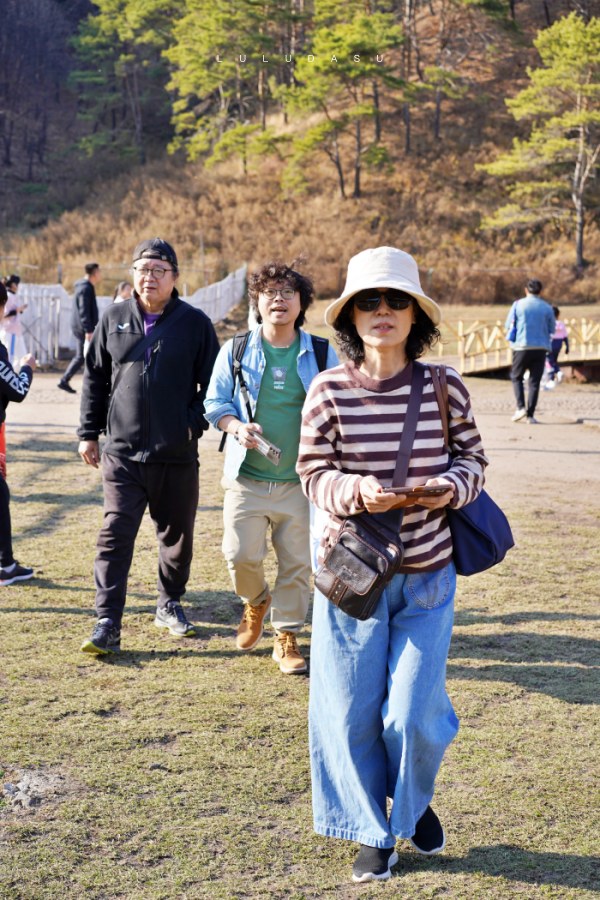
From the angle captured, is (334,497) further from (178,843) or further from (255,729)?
(255,729)

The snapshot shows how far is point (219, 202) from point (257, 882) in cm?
4732

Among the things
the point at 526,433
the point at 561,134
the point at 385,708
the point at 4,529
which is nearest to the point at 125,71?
the point at 561,134

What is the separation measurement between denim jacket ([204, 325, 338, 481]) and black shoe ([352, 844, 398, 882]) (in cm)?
208

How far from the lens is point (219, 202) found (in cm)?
4850

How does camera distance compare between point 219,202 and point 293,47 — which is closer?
point 219,202

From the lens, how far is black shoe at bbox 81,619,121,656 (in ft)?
16.0

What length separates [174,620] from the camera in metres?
5.27

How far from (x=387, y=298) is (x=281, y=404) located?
1737 millimetres

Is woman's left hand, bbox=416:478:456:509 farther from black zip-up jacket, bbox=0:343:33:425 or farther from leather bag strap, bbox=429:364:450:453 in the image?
black zip-up jacket, bbox=0:343:33:425

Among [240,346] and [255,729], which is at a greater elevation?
[240,346]

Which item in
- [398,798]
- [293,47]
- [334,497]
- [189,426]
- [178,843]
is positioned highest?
[293,47]

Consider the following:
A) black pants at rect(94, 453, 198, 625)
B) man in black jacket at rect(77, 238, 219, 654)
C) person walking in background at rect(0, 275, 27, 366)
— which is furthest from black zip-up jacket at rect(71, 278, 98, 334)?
black pants at rect(94, 453, 198, 625)

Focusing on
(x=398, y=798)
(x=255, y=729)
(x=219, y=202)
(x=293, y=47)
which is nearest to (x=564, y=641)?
(x=255, y=729)

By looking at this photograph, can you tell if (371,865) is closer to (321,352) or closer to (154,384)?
(321,352)
